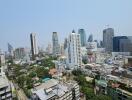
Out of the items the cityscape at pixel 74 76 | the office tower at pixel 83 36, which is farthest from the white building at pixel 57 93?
the office tower at pixel 83 36

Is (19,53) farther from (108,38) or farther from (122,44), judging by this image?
(122,44)

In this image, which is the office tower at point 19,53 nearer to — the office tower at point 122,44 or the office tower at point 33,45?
the office tower at point 33,45

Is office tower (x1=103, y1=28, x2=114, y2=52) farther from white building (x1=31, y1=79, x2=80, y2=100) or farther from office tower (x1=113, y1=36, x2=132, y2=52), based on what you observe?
white building (x1=31, y1=79, x2=80, y2=100)

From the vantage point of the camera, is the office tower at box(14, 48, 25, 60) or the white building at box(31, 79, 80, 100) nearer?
the white building at box(31, 79, 80, 100)

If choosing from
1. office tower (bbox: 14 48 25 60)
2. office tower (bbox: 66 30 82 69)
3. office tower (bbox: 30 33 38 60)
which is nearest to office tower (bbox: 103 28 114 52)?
office tower (bbox: 30 33 38 60)

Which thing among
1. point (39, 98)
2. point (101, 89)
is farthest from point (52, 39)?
point (39, 98)

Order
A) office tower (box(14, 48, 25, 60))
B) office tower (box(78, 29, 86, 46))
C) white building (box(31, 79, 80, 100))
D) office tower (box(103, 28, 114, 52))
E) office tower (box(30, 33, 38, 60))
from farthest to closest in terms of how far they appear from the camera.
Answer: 1. office tower (box(78, 29, 86, 46))
2. office tower (box(14, 48, 25, 60))
3. office tower (box(103, 28, 114, 52))
4. office tower (box(30, 33, 38, 60))
5. white building (box(31, 79, 80, 100))

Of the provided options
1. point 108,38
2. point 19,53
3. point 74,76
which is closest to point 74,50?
point 74,76

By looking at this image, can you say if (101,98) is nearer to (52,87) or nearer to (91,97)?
(91,97)
